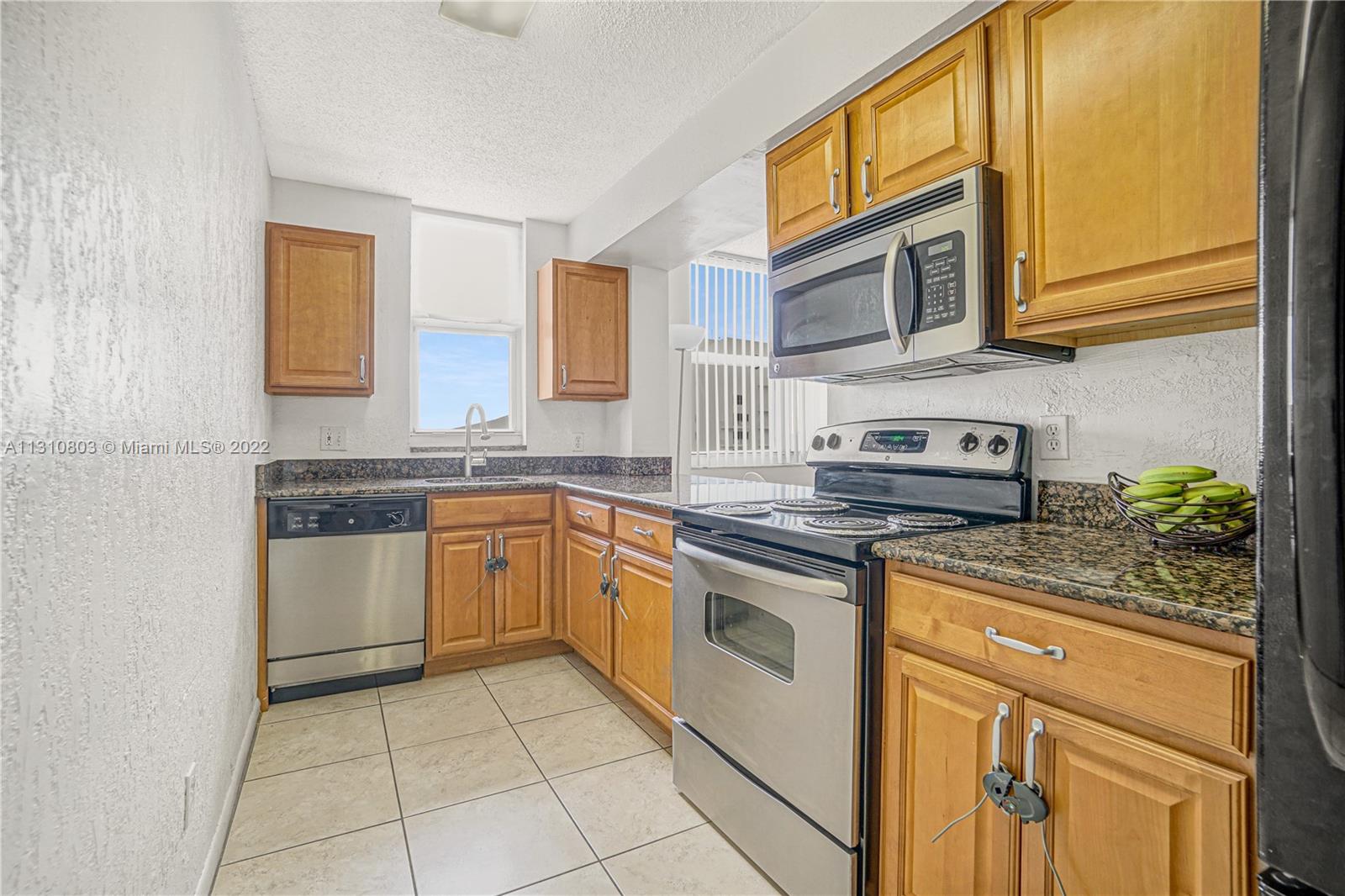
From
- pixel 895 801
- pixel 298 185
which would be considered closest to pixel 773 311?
pixel 895 801

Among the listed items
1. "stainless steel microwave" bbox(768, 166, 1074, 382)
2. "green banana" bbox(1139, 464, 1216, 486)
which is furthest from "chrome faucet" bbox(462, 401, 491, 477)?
"green banana" bbox(1139, 464, 1216, 486)

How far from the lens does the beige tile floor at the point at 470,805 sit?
1662 mm

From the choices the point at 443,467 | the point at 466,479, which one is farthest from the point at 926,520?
the point at 443,467

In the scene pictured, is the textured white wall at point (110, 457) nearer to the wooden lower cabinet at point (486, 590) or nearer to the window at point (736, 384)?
the wooden lower cabinet at point (486, 590)

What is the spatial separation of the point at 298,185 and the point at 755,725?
11.5ft

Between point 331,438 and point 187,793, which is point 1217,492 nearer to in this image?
point 187,793

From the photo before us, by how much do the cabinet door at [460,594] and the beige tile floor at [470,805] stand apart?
30 cm

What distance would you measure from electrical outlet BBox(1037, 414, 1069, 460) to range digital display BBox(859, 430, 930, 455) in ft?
0.99

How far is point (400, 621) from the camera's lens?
9.84ft

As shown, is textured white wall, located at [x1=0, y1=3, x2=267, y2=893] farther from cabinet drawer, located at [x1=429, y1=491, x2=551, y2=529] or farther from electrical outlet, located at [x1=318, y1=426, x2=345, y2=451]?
electrical outlet, located at [x1=318, y1=426, x2=345, y2=451]

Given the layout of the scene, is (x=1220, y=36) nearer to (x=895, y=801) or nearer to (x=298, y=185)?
(x=895, y=801)

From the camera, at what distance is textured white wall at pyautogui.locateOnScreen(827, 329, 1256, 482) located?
137cm

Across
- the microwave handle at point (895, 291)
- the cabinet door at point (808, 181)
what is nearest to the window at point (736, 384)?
the cabinet door at point (808, 181)

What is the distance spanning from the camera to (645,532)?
2369mm
